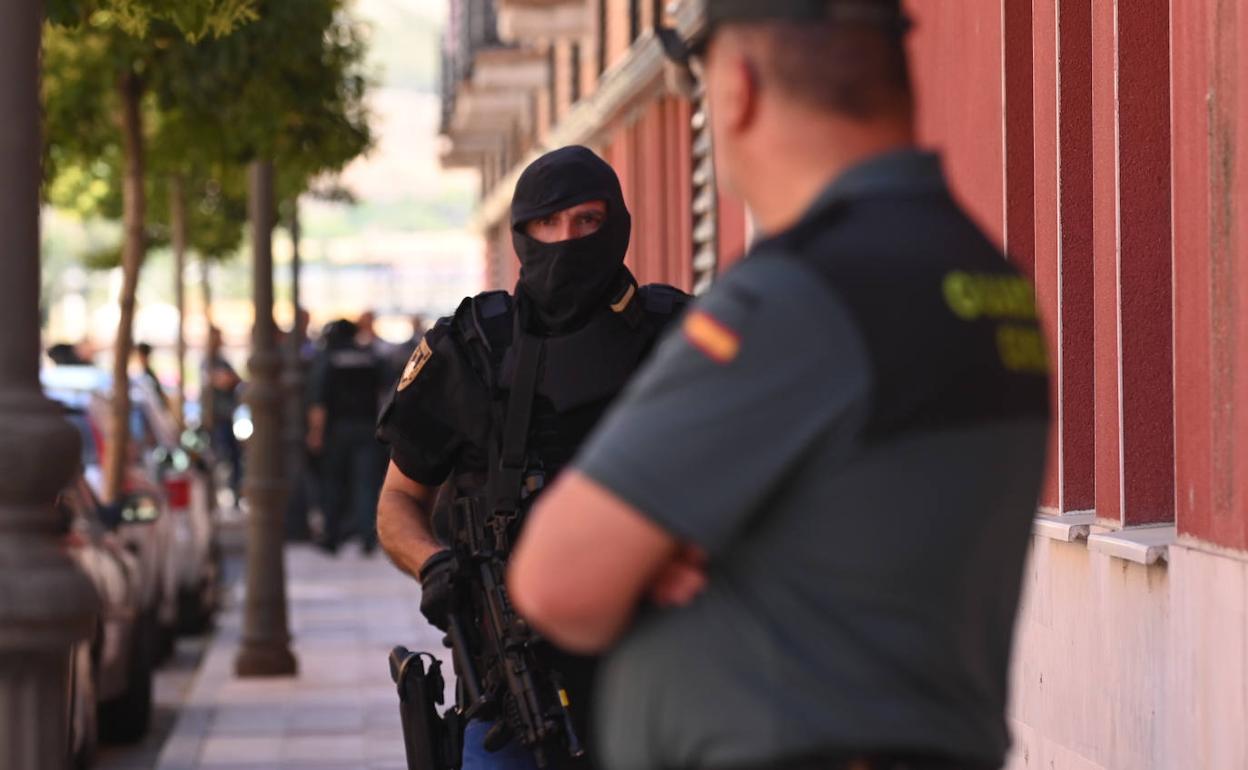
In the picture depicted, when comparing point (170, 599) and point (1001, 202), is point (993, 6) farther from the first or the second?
point (170, 599)

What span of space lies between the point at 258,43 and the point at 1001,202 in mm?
7030

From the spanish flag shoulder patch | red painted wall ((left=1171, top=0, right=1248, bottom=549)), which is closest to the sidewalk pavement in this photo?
red painted wall ((left=1171, top=0, right=1248, bottom=549))

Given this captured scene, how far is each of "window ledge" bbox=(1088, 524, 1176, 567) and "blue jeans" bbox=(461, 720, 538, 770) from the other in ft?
5.91

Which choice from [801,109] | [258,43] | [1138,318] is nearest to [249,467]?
[258,43]

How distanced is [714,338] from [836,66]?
1.11 feet

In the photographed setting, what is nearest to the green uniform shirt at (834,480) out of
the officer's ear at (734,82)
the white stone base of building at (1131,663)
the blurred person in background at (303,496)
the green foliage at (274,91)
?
the officer's ear at (734,82)

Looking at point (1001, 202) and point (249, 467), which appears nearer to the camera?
point (1001, 202)

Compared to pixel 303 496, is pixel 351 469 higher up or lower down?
higher up

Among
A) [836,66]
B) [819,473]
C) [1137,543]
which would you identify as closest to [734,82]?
[836,66]

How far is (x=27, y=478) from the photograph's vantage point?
13.4 feet

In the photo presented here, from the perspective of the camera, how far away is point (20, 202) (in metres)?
4.13

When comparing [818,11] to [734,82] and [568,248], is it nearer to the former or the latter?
[734,82]

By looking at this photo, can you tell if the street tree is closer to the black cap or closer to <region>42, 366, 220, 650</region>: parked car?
<region>42, 366, 220, 650</region>: parked car

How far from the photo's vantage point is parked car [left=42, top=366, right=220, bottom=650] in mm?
13727
